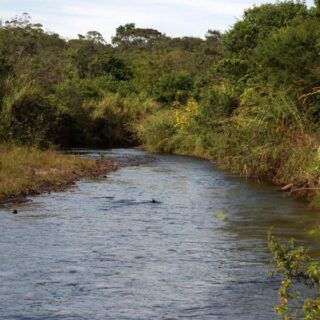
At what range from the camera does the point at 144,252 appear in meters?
13.9

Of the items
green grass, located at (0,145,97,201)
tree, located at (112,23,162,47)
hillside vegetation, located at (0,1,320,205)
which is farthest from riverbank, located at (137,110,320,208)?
tree, located at (112,23,162,47)

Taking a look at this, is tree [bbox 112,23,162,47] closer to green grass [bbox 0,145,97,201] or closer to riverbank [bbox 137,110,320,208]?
riverbank [bbox 137,110,320,208]

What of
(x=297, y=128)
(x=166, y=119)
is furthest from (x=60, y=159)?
(x=166, y=119)

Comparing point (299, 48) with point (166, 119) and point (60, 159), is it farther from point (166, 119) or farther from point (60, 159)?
point (166, 119)

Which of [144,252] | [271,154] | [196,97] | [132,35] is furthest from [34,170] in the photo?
[132,35]

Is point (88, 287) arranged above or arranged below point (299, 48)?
below

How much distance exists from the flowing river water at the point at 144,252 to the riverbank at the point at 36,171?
0.74m

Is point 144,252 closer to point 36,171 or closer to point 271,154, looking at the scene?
point 36,171

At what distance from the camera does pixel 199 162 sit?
118 ft

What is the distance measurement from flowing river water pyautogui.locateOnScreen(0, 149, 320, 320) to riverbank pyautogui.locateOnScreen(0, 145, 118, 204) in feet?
2.42

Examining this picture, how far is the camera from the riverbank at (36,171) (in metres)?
21.2

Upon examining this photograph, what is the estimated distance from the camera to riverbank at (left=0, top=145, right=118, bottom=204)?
21.2m

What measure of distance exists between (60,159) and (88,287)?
1847 cm

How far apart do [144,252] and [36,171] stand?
40.2ft
